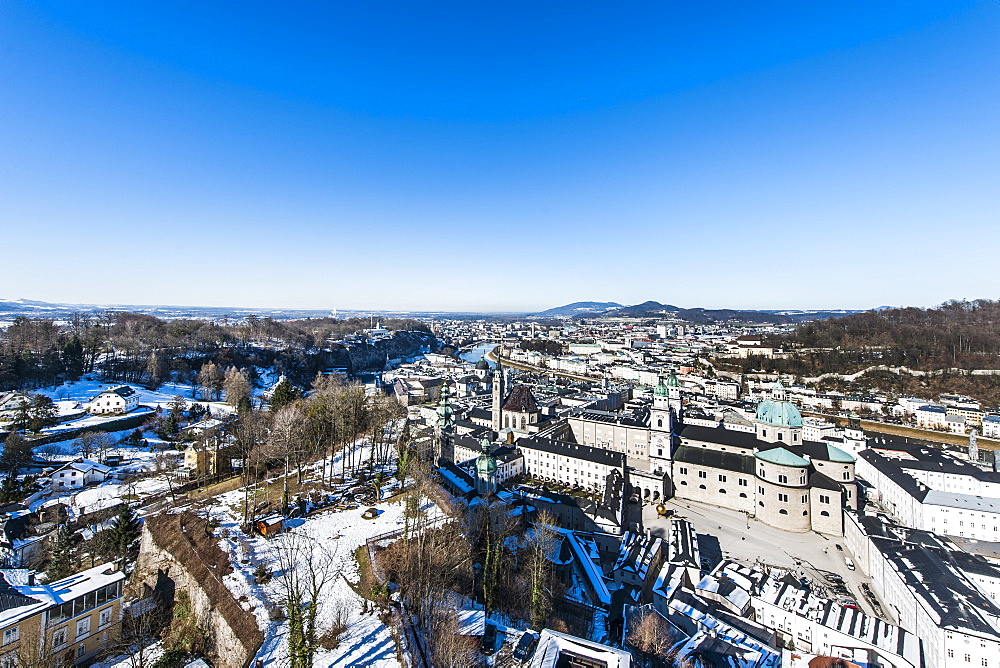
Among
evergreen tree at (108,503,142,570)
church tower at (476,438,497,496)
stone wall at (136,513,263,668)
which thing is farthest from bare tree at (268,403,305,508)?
church tower at (476,438,497,496)

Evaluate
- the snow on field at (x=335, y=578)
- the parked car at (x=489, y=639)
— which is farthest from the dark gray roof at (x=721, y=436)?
the parked car at (x=489, y=639)

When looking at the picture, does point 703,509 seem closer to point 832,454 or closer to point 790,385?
point 832,454

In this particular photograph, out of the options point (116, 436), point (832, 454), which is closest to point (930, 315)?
point (832, 454)

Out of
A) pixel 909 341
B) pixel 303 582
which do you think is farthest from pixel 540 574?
pixel 909 341

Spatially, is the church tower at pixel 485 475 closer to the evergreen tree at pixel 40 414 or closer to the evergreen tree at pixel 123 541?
the evergreen tree at pixel 123 541

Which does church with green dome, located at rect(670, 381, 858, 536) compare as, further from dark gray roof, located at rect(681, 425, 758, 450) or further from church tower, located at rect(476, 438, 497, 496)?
church tower, located at rect(476, 438, 497, 496)

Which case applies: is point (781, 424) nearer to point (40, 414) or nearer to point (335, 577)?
point (335, 577)
